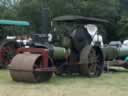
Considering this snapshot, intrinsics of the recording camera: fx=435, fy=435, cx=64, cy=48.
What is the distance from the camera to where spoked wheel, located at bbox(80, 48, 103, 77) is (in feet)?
39.5

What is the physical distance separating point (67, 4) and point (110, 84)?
2552 centimetres

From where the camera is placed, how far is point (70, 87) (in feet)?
31.7

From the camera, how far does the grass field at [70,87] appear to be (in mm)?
8734

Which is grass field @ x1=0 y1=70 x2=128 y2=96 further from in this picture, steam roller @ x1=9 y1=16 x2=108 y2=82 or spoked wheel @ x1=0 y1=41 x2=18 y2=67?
spoked wheel @ x1=0 y1=41 x2=18 y2=67

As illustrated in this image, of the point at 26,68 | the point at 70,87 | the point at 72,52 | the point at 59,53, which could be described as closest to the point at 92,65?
the point at 72,52

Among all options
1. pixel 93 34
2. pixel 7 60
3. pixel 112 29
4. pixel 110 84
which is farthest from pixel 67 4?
pixel 110 84

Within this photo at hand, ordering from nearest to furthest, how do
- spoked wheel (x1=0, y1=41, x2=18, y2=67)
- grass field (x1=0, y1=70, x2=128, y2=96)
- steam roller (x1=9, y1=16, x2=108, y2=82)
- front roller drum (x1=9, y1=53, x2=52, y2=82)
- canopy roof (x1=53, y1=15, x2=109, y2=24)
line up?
grass field (x1=0, y1=70, x2=128, y2=96)
front roller drum (x1=9, y1=53, x2=52, y2=82)
steam roller (x1=9, y1=16, x2=108, y2=82)
canopy roof (x1=53, y1=15, x2=109, y2=24)
spoked wheel (x1=0, y1=41, x2=18, y2=67)

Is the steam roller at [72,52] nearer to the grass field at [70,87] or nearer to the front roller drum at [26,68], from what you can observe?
the front roller drum at [26,68]

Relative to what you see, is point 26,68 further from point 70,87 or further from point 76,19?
point 76,19

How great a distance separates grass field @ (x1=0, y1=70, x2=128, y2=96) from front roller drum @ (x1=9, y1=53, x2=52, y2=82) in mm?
223

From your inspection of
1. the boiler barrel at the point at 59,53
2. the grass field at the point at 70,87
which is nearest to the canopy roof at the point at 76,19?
the boiler barrel at the point at 59,53

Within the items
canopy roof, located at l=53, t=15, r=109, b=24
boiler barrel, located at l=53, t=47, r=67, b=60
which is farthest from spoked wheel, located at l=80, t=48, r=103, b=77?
canopy roof, located at l=53, t=15, r=109, b=24

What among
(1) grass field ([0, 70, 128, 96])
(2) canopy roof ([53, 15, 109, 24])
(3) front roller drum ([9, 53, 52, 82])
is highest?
(2) canopy roof ([53, 15, 109, 24])

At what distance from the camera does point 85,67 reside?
12039mm
